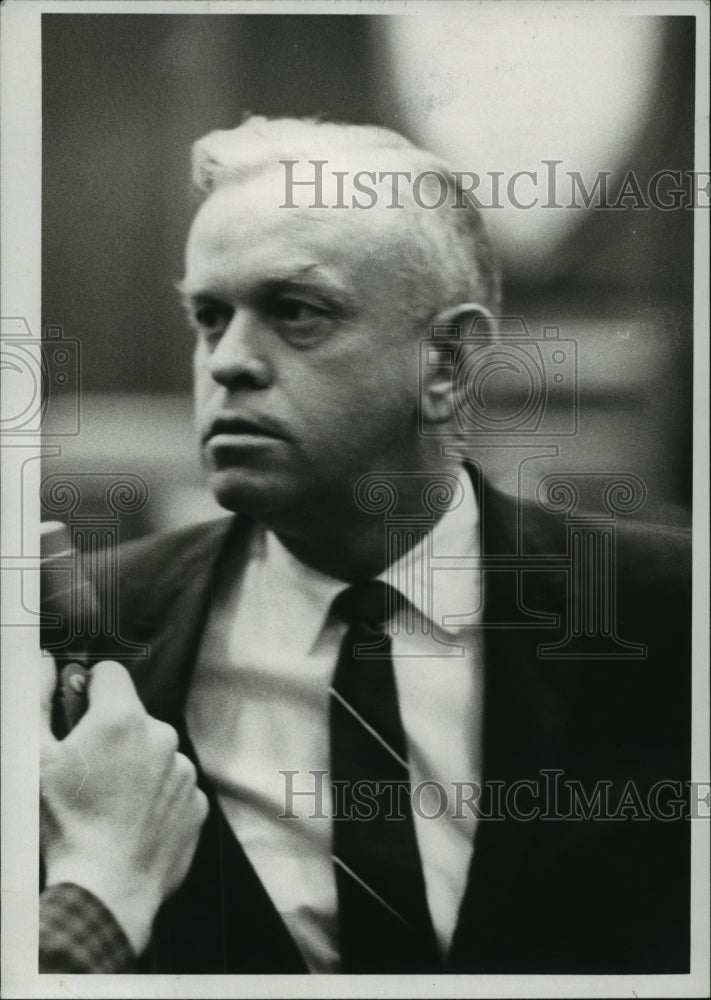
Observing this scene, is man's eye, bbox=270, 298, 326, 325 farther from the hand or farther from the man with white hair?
the hand

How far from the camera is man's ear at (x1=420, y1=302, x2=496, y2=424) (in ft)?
8.98

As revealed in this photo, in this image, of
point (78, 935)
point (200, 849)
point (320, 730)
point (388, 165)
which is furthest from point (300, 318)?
point (78, 935)

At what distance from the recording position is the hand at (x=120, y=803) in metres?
2.77

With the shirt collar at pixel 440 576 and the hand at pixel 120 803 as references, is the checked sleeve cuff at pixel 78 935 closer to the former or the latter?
the hand at pixel 120 803

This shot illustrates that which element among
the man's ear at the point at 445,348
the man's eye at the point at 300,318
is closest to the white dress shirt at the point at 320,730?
the man's ear at the point at 445,348

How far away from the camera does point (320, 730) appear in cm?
276

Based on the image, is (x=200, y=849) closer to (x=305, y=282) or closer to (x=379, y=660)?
(x=379, y=660)

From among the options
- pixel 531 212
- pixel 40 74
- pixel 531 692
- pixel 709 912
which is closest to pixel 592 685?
pixel 531 692

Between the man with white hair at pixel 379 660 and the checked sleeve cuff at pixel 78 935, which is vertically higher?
the man with white hair at pixel 379 660

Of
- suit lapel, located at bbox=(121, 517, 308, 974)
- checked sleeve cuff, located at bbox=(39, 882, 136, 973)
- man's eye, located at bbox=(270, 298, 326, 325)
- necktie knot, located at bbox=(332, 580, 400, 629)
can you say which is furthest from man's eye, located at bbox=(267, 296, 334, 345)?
checked sleeve cuff, located at bbox=(39, 882, 136, 973)

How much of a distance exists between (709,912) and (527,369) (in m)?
1.34

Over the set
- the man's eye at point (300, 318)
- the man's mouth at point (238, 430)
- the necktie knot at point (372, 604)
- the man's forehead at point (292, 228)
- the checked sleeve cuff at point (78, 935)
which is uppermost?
the man's forehead at point (292, 228)

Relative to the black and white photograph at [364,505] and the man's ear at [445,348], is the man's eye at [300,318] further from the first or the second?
the man's ear at [445,348]

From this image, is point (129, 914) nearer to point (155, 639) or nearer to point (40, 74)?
point (155, 639)
